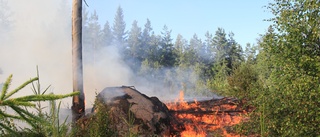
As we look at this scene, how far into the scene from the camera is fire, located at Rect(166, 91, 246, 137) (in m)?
11.3

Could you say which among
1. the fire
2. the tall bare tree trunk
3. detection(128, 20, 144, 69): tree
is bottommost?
the fire

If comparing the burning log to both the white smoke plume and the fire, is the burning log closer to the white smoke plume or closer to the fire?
the fire

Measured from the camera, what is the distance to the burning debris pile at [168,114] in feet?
34.2

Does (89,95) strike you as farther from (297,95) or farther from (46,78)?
(297,95)

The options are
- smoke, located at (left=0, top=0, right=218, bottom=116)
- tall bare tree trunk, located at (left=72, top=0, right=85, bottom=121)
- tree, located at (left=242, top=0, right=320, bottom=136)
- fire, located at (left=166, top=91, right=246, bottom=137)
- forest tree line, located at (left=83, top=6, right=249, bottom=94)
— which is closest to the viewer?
tree, located at (left=242, top=0, right=320, bottom=136)

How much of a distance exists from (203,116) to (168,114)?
1513mm

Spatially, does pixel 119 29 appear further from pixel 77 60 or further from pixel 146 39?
pixel 77 60

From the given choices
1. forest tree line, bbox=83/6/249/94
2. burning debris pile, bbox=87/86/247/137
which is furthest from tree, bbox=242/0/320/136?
forest tree line, bbox=83/6/249/94

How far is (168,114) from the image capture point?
1152 centimetres

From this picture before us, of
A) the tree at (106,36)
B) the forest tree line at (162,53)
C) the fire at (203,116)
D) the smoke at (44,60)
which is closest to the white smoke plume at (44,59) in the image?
the smoke at (44,60)

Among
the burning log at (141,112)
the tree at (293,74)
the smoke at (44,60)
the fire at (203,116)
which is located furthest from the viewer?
the smoke at (44,60)

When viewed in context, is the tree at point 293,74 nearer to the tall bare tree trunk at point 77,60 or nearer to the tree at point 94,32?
the tall bare tree trunk at point 77,60

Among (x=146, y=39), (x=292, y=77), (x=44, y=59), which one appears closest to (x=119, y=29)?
(x=146, y=39)

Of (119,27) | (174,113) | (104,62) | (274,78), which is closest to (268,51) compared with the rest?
(274,78)
